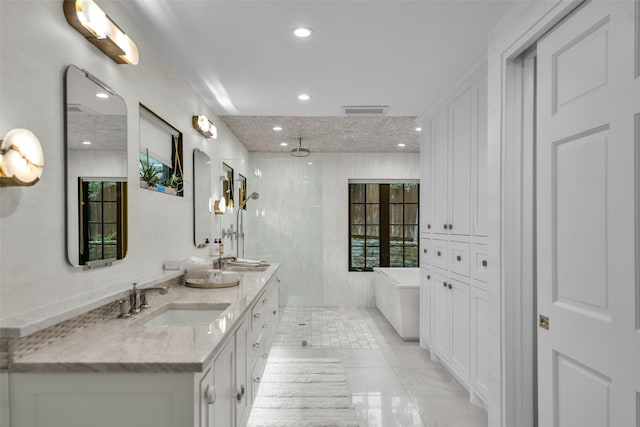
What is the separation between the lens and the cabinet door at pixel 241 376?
1904 mm

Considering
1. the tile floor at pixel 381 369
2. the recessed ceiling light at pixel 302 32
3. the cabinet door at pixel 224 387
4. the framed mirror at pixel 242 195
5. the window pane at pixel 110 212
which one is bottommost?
the tile floor at pixel 381 369

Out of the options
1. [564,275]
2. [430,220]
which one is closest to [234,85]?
[430,220]

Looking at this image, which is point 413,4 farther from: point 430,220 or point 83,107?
point 430,220

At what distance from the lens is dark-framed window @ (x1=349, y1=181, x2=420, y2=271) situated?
252 inches

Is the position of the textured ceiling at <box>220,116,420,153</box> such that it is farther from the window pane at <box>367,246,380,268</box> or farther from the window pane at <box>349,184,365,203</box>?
the window pane at <box>367,246,380,268</box>

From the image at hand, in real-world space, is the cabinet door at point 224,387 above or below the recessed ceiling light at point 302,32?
below

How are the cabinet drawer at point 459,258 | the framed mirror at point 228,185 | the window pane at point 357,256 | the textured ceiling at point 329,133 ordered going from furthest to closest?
the window pane at point 357,256 → the textured ceiling at point 329,133 → the framed mirror at point 228,185 → the cabinet drawer at point 459,258

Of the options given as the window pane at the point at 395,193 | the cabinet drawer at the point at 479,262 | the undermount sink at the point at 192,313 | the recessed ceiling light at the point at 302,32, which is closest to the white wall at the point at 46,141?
the undermount sink at the point at 192,313

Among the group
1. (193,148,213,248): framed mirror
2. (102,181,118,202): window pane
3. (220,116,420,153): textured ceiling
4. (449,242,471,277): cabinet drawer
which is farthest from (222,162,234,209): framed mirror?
(449,242,471,277): cabinet drawer

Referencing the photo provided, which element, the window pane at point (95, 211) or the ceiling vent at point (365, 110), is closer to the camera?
the window pane at point (95, 211)

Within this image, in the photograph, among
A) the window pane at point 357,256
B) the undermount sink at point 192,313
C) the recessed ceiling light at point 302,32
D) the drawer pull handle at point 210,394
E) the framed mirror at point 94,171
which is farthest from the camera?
the window pane at point 357,256

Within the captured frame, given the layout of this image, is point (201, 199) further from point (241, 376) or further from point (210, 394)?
point (210, 394)

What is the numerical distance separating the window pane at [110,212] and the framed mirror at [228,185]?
6.84 feet

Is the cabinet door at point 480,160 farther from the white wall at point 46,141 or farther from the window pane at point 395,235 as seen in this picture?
the window pane at point 395,235
